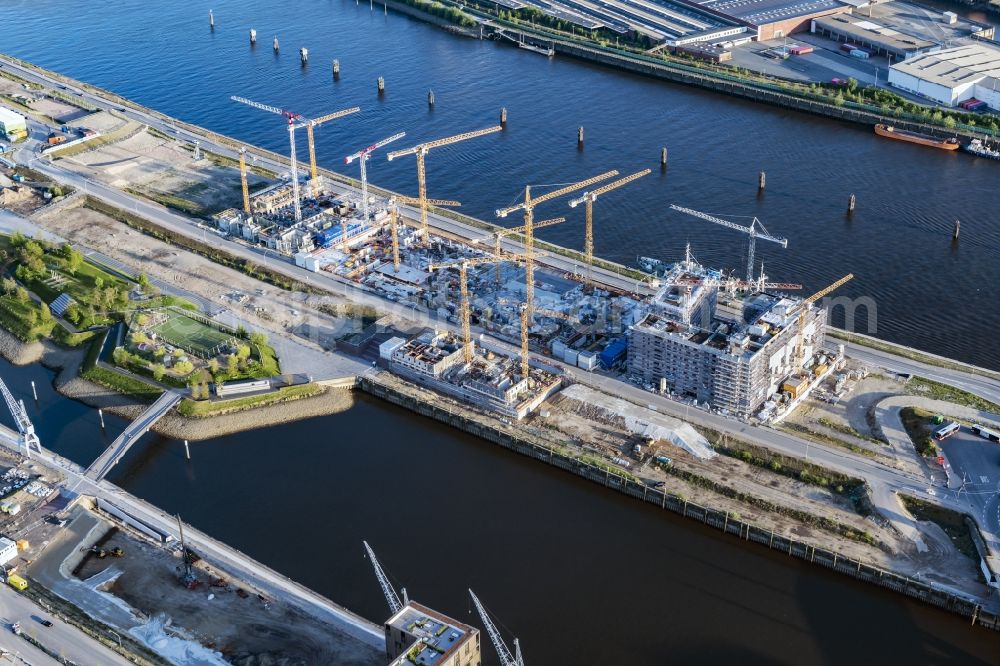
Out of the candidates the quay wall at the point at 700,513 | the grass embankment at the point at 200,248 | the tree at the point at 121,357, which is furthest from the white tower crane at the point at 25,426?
the grass embankment at the point at 200,248

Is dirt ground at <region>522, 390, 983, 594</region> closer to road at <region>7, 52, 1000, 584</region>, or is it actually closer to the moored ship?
road at <region>7, 52, 1000, 584</region>

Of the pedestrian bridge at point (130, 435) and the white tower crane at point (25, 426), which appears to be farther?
the white tower crane at point (25, 426)

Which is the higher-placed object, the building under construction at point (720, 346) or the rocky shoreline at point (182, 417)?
the building under construction at point (720, 346)

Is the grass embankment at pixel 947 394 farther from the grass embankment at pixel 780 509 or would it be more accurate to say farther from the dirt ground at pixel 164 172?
the dirt ground at pixel 164 172

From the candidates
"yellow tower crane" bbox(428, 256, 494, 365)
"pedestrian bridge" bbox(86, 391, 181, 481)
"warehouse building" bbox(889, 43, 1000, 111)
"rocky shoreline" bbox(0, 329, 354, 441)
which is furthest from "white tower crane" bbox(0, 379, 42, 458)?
"warehouse building" bbox(889, 43, 1000, 111)

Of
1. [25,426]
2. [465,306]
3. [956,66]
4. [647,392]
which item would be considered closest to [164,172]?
[25,426]
